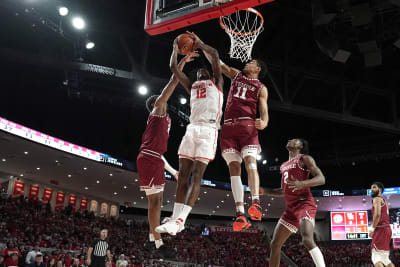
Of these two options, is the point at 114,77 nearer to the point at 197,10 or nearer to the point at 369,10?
the point at 369,10

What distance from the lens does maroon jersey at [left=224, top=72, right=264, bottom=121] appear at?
212 inches

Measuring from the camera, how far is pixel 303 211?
5.83 meters

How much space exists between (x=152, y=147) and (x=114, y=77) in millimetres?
10124

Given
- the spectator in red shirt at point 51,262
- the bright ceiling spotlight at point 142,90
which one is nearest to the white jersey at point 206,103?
the spectator in red shirt at point 51,262

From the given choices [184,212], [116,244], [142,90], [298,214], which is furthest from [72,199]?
[184,212]

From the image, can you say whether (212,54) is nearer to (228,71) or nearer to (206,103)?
(206,103)

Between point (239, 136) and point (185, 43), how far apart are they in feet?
4.48

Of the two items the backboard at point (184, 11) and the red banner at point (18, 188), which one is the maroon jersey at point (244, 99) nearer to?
the backboard at point (184, 11)

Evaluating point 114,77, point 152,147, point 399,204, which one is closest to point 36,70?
point 114,77

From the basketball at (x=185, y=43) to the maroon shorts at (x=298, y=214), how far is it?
9.10 ft

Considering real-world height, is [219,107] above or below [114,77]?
below

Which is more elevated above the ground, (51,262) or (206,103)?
(206,103)

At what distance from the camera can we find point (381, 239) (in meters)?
7.86

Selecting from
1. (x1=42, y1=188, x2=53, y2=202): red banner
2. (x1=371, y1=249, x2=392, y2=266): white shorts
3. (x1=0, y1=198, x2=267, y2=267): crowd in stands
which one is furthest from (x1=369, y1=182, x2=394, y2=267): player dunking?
(x1=42, y1=188, x2=53, y2=202): red banner
